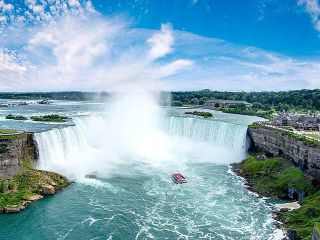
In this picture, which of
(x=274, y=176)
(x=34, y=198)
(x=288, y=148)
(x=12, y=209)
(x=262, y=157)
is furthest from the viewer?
(x=262, y=157)

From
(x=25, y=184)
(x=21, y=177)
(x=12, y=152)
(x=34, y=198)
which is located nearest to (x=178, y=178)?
(x=34, y=198)

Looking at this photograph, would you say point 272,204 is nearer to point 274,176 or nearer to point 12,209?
point 274,176

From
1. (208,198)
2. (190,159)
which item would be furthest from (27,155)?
(190,159)

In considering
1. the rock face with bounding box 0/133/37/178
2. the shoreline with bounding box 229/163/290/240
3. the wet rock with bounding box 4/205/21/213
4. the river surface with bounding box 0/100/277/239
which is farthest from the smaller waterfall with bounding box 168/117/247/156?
the wet rock with bounding box 4/205/21/213

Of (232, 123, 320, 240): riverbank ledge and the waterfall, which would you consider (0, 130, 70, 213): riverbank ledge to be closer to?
the waterfall

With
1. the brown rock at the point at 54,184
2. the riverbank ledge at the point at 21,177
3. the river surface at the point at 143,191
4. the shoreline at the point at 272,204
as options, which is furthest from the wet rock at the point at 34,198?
the shoreline at the point at 272,204

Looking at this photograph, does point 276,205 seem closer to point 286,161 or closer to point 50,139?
point 286,161
